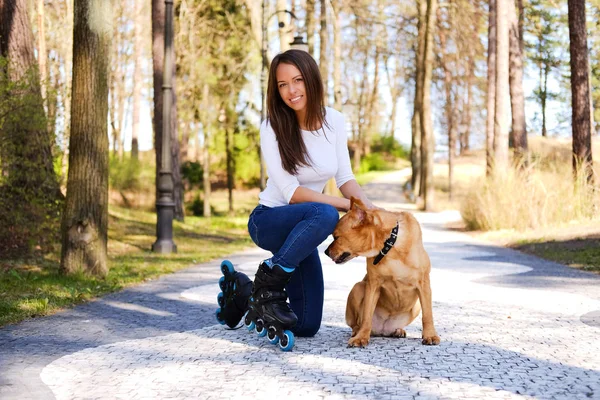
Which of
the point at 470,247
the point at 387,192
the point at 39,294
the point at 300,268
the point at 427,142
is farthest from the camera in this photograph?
the point at 387,192

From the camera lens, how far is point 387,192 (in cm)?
4803

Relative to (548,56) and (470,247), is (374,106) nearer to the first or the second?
(548,56)

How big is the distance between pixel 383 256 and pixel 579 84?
18.0 m

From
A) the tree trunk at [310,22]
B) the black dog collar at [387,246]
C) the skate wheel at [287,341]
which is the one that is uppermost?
the tree trunk at [310,22]

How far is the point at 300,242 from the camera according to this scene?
5812 millimetres

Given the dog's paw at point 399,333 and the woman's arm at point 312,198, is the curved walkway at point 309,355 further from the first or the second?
the woman's arm at point 312,198

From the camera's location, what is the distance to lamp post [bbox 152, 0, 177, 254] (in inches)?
620

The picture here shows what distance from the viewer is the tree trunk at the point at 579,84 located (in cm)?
2173

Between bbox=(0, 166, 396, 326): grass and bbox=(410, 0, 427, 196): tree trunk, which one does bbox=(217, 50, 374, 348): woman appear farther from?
bbox=(410, 0, 427, 196): tree trunk

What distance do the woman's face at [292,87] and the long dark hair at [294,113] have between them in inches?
1.2

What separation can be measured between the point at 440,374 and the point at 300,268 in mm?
1619

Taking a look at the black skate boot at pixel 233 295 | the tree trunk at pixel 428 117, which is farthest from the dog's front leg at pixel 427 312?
the tree trunk at pixel 428 117

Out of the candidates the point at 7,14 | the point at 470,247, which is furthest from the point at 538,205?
the point at 7,14

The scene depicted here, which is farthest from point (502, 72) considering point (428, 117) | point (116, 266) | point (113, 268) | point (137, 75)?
point (137, 75)
